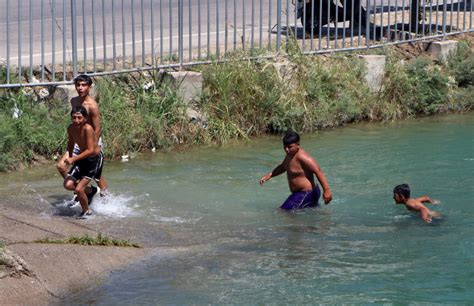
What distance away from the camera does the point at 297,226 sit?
10.8 m

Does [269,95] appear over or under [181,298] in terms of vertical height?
over

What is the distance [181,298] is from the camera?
8719mm

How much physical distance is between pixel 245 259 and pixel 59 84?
524 centimetres

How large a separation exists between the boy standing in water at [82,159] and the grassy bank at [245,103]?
6.66ft

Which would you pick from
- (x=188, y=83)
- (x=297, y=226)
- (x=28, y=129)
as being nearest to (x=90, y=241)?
(x=297, y=226)

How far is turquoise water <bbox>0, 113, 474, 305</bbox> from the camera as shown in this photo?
895 cm

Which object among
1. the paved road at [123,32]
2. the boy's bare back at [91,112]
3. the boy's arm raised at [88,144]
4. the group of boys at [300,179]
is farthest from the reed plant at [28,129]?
the group of boys at [300,179]

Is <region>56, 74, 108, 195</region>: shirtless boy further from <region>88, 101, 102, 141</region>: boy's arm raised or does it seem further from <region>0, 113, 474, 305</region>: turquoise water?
<region>0, 113, 474, 305</region>: turquoise water

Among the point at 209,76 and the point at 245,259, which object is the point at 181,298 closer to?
the point at 245,259

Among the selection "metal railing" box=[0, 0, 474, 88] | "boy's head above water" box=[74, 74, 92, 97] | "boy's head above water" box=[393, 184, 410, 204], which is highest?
"metal railing" box=[0, 0, 474, 88]

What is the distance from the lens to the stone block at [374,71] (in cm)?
1609

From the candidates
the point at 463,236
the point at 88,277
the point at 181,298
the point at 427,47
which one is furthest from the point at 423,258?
the point at 427,47

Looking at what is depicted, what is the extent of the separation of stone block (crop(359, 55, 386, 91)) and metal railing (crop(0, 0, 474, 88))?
48 cm


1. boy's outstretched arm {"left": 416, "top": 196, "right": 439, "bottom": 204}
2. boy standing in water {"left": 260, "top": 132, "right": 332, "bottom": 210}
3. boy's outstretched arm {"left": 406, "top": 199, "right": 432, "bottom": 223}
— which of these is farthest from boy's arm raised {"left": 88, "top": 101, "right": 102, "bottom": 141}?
boy's outstretched arm {"left": 416, "top": 196, "right": 439, "bottom": 204}
